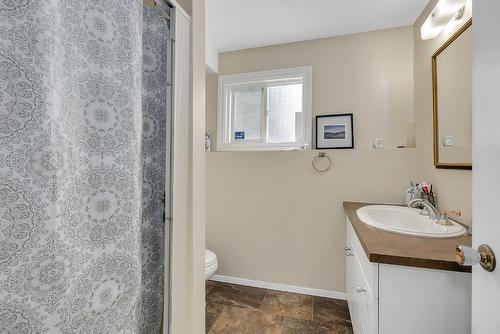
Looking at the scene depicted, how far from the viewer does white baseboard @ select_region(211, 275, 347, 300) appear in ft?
6.76

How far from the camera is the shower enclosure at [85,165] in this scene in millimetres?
542

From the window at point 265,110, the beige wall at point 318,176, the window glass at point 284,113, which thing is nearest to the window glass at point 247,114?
the window at point 265,110

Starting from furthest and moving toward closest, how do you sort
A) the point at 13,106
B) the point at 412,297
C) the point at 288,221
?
1. the point at 288,221
2. the point at 412,297
3. the point at 13,106

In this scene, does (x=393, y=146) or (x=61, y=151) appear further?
(x=393, y=146)

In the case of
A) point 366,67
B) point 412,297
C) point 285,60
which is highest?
point 285,60

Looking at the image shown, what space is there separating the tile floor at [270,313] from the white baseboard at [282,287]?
0.13ft

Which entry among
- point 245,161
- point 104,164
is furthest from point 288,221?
point 104,164

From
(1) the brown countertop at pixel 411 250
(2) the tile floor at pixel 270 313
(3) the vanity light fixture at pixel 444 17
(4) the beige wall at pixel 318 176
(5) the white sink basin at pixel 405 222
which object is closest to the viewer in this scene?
(1) the brown countertop at pixel 411 250

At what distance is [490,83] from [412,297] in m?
0.80

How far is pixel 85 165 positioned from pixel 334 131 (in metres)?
1.94

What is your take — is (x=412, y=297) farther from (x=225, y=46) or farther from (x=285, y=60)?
(x=225, y=46)

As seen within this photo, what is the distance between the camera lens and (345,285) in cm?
204

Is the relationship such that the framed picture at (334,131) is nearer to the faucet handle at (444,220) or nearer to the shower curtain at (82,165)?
the faucet handle at (444,220)

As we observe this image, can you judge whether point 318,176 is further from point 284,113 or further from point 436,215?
point 436,215
